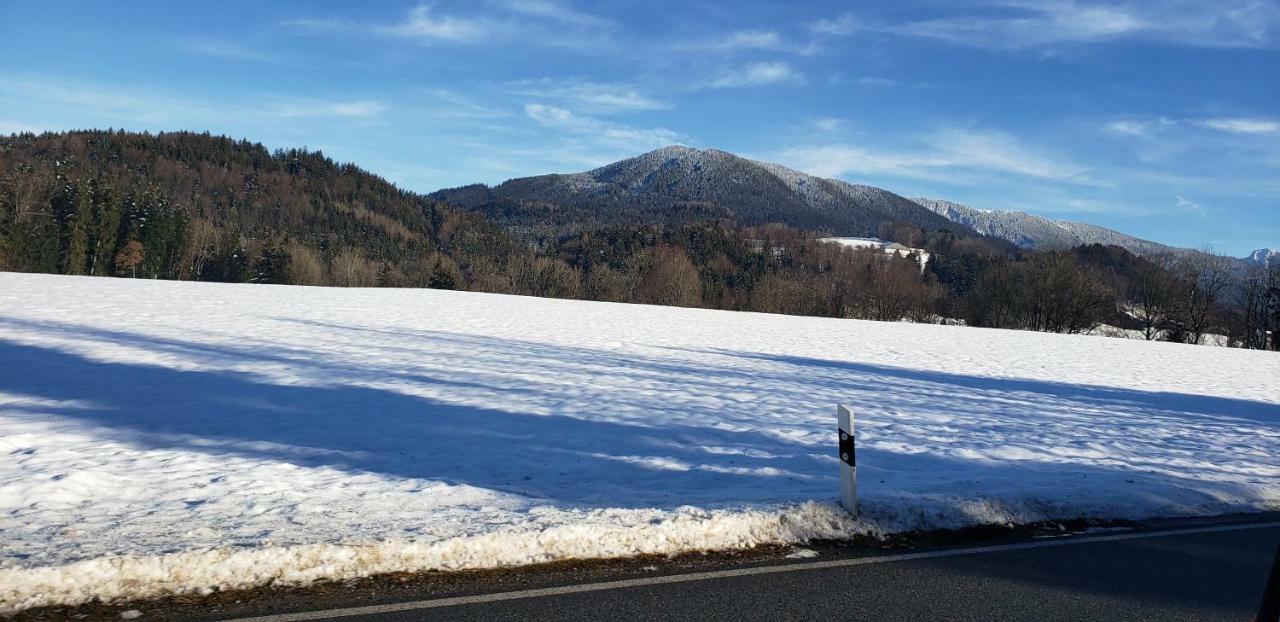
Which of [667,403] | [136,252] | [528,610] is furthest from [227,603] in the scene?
[136,252]

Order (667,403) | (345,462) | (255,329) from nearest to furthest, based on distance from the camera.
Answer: (345,462)
(667,403)
(255,329)

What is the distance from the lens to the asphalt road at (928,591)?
15.6 ft

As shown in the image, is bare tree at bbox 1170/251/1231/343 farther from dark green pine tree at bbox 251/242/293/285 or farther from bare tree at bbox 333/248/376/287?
dark green pine tree at bbox 251/242/293/285

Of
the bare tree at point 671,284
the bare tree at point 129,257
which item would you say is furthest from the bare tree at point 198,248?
the bare tree at point 671,284

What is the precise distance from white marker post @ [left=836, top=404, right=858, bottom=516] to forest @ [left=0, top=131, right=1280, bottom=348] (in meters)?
71.2

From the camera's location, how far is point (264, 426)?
10.6 metres

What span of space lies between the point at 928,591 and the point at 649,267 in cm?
10228

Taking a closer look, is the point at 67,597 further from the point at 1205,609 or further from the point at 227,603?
the point at 1205,609

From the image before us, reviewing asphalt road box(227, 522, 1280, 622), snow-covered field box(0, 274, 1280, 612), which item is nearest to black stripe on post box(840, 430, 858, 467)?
snow-covered field box(0, 274, 1280, 612)

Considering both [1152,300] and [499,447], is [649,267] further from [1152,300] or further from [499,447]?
[499,447]

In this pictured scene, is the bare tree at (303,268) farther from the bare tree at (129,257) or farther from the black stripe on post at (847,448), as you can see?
the black stripe on post at (847,448)

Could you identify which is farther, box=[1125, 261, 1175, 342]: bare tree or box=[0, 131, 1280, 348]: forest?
box=[1125, 261, 1175, 342]: bare tree

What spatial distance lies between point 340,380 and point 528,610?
11278 mm

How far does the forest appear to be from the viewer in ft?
229
